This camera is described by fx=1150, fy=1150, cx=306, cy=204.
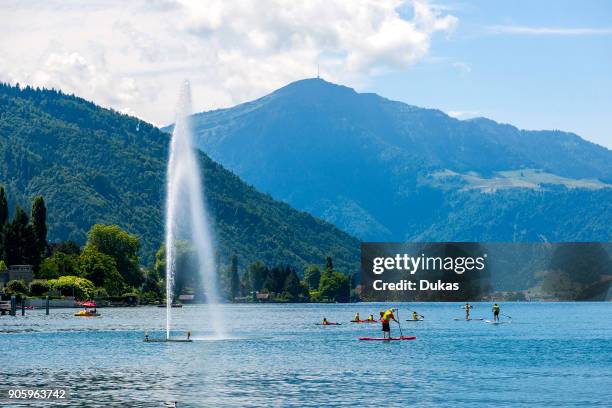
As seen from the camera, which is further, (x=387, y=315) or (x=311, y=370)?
(x=387, y=315)

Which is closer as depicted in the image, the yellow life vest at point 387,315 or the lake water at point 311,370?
the lake water at point 311,370

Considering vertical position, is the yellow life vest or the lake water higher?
the yellow life vest

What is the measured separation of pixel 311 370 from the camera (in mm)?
96812

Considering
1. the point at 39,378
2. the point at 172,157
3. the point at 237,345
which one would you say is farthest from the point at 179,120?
the point at 39,378

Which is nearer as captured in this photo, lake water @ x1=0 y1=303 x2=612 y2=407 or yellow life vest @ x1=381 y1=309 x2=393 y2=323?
lake water @ x1=0 y1=303 x2=612 y2=407

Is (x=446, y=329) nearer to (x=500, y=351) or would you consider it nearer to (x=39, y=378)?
(x=500, y=351)

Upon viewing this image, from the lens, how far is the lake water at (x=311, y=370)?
76.0 meters

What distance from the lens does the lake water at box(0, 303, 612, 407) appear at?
76000mm

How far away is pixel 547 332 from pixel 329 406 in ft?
370

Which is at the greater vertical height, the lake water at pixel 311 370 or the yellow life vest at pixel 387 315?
the yellow life vest at pixel 387 315

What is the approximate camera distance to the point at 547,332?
178m

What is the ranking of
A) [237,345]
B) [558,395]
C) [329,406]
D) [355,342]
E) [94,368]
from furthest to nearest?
[355,342] < [237,345] < [94,368] < [558,395] < [329,406]

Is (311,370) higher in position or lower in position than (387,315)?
lower

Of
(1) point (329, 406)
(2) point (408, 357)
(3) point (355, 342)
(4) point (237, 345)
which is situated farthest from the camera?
(3) point (355, 342)
